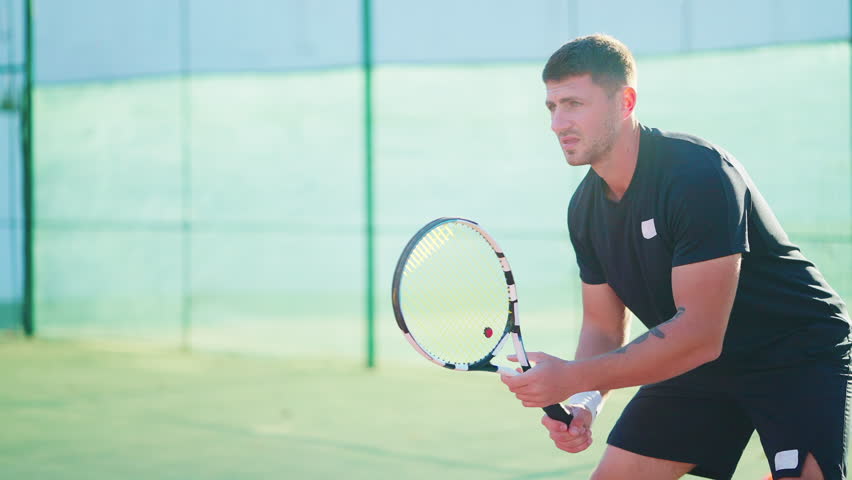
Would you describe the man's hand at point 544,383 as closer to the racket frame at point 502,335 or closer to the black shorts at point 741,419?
the racket frame at point 502,335

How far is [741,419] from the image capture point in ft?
11.1

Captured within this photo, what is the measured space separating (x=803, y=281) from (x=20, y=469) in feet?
12.4

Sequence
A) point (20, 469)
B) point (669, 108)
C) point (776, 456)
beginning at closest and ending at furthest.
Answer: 1. point (776, 456)
2. point (20, 469)
3. point (669, 108)

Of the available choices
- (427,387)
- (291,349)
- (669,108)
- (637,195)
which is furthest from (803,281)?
(669,108)

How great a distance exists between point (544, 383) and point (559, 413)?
0.34 metres

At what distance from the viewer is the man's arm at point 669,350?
2.88 m

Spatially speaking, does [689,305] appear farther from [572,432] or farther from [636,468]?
[636,468]

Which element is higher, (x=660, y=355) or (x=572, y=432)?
(x=660, y=355)

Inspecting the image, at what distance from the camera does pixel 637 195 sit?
10.4ft

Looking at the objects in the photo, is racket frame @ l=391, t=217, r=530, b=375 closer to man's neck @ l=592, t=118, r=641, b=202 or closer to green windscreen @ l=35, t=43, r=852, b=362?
man's neck @ l=592, t=118, r=641, b=202

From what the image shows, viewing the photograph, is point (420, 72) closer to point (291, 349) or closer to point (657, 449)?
point (291, 349)

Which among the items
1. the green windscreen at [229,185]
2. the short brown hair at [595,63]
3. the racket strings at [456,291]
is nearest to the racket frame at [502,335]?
the short brown hair at [595,63]

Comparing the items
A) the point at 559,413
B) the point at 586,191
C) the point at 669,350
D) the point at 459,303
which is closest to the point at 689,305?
the point at 669,350

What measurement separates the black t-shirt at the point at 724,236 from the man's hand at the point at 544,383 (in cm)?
Answer: 42
